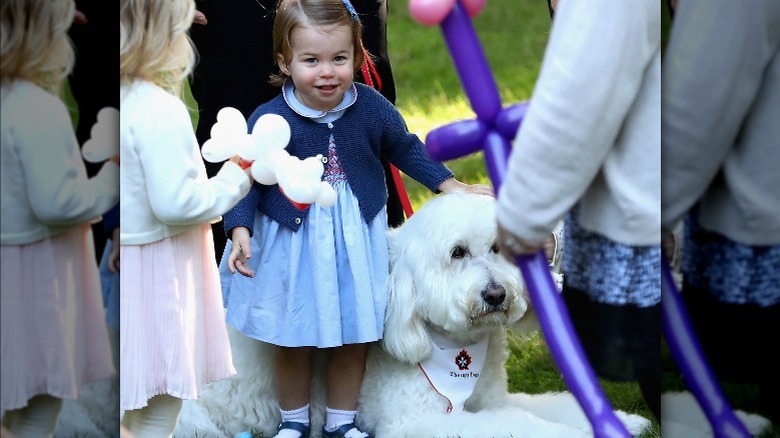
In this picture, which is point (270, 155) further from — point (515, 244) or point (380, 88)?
point (515, 244)

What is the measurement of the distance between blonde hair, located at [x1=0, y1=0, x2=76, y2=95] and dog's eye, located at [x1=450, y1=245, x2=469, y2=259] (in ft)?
2.86

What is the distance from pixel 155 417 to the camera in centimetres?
246

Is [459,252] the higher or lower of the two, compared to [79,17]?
lower

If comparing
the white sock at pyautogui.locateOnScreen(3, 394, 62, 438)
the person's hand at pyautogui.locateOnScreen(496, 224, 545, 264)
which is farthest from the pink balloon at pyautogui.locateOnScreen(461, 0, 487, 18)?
the white sock at pyautogui.locateOnScreen(3, 394, 62, 438)

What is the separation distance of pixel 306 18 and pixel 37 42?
0.54m

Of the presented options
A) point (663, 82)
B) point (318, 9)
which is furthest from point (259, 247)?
point (663, 82)

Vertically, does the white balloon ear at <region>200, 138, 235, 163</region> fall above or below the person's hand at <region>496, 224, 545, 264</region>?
above

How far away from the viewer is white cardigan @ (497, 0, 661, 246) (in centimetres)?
202

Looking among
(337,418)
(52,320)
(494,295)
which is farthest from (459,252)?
(52,320)

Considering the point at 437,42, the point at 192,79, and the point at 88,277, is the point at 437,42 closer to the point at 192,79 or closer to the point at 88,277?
the point at 192,79

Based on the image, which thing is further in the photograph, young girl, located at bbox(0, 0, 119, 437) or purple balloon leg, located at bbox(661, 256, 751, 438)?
purple balloon leg, located at bbox(661, 256, 751, 438)

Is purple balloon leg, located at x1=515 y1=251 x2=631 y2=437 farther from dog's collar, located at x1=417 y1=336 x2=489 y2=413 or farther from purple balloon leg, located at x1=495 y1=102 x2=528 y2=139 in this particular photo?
dog's collar, located at x1=417 y1=336 x2=489 y2=413

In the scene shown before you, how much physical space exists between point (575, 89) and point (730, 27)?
33cm

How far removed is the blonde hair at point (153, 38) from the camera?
2.33m
